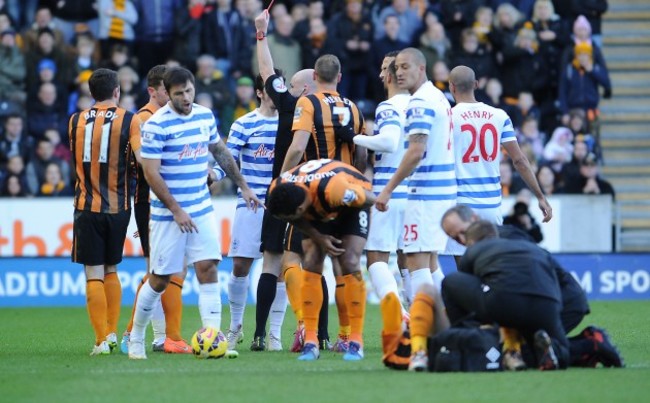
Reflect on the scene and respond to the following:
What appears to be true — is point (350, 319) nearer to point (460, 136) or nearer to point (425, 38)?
point (460, 136)

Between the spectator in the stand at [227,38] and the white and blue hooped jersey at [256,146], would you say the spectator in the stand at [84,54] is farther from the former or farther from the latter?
the white and blue hooped jersey at [256,146]

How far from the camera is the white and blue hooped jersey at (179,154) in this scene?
10.6m

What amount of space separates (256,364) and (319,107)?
2162 mm

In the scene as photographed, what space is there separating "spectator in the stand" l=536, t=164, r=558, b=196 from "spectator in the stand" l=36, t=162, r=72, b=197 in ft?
22.1

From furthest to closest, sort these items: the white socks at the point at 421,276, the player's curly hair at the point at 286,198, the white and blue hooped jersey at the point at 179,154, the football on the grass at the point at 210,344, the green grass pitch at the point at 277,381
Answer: the white socks at the point at 421,276
the football on the grass at the point at 210,344
the white and blue hooped jersey at the point at 179,154
the player's curly hair at the point at 286,198
the green grass pitch at the point at 277,381

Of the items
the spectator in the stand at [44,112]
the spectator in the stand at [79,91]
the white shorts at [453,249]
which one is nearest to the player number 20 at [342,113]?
the white shorts at [453,249]

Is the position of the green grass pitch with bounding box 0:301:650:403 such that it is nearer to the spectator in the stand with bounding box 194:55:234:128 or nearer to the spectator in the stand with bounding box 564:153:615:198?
the spectator in the stand with bounding box 564:153:615:198

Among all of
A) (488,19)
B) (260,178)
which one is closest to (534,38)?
(488,19)

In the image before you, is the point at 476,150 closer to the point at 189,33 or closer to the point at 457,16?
the point at 189,33

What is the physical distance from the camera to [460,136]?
1232 centimetres

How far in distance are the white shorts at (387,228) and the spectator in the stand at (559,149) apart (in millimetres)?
9395

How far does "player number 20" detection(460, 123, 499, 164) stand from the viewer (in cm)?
1231

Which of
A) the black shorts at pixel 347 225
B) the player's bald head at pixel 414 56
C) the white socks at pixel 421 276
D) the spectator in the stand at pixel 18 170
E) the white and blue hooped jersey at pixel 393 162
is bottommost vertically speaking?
the white socks at pixel 421 276

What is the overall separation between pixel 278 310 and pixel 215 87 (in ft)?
29.6
